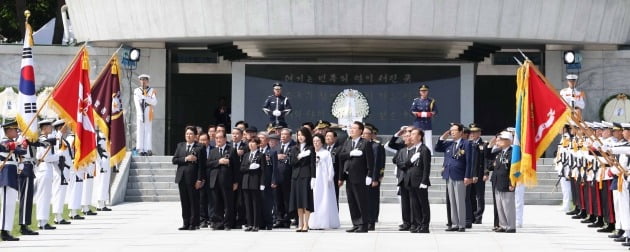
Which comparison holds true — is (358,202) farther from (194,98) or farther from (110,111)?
(194,98)

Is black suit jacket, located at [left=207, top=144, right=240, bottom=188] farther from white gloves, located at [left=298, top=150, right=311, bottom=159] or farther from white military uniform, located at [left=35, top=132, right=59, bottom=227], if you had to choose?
white military uniform, located at [left=35, top=132, right=59, bottom=227]

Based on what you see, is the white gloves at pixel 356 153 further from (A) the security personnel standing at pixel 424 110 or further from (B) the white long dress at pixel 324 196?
(A) the security personnel standing at pixel 424 110

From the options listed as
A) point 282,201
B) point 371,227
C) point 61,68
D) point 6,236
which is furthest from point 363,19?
point 6,236

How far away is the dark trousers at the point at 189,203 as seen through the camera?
76.2ft

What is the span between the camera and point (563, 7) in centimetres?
3650

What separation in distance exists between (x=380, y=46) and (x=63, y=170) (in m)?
14.9

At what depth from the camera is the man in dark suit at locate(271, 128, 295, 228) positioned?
23781 millimetres

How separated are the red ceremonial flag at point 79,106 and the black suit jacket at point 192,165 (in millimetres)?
1731

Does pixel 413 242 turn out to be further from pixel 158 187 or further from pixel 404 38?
pixel 404 38

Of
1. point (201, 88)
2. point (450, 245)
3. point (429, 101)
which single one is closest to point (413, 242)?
point (450, 245)

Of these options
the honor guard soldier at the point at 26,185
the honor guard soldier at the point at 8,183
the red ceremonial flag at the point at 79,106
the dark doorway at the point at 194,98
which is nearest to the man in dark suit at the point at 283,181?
the red ceremonial flag at the point at 79,106

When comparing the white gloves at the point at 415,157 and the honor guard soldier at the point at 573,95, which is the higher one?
the honor guard soldier at the point at 573,95

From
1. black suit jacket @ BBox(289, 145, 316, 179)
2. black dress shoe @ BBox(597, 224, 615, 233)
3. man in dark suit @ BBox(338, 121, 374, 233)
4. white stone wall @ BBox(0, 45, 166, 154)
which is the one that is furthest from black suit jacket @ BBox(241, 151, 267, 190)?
white stone wall @ BBox(0, 45, 166, 154)

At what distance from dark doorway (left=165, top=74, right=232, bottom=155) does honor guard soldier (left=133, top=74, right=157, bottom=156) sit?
681 cm
